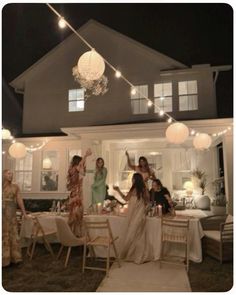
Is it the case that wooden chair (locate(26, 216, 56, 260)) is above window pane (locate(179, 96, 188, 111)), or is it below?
below

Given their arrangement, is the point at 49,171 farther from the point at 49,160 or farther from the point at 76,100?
the point at 76,100

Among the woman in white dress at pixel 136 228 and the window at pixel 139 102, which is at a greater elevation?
the window at pixel 139 102

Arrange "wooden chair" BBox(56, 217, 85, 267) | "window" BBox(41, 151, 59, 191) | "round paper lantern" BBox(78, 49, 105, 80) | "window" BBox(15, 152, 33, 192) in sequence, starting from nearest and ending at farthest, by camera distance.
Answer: "round paper lantern" BBox(78, 49, 105, 80)
"wooden chair" BBox(56, 217, 85, 267)
"window" BBox(41, 151, 59, 191)
"window" BBox(15, 152, 33, 192)

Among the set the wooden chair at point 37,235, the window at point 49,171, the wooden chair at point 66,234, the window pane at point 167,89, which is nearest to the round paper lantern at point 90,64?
the wooden chair at point 66,234

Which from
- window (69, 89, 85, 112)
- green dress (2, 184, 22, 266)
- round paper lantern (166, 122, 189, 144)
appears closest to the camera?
green dress (2, 184, 22, 266)

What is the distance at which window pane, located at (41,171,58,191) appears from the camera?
30.3 ft

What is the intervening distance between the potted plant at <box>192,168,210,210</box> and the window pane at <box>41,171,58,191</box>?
447 cm

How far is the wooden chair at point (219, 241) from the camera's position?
4.70 meters

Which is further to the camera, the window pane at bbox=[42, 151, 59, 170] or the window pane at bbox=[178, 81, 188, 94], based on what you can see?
the window pane at bbox=[42, 151, 59, 170]

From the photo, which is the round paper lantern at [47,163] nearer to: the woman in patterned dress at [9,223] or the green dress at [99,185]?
the green dress at [99,185]

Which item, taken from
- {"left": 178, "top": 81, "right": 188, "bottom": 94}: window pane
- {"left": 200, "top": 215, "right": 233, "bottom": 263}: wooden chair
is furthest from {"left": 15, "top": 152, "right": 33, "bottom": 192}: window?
{"left": 200, "top": 215, "right": 233, "bottom": 263}: wooden chair

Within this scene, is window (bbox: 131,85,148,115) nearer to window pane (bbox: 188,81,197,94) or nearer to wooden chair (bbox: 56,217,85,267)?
window pane (bbox: 188,81,197,94)

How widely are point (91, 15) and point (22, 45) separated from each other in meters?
2.80

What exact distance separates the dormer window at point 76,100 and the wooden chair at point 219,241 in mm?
5955
